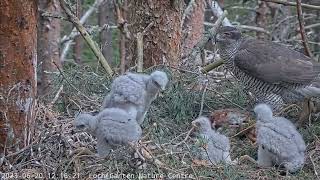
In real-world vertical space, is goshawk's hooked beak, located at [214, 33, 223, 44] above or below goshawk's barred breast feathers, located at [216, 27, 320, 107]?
above

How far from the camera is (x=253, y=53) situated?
6422mm

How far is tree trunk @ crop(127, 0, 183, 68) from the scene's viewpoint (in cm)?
634

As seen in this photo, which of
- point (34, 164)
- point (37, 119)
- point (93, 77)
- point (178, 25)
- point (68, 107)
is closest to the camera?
point (34, 164)

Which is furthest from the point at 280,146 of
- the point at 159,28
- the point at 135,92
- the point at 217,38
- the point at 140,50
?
the point at 217,38

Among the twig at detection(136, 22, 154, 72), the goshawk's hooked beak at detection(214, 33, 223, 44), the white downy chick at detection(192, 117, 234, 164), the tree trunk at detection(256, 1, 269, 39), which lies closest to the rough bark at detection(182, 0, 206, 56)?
the goshawk's hooked beak at detection(214, 33, 223, 44)

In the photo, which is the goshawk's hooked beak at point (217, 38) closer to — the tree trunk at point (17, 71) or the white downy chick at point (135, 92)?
the white downy chick at point (135, 92)

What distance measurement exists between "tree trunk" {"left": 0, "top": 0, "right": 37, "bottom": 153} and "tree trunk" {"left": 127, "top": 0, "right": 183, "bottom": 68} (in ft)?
6.15

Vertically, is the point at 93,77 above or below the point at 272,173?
above

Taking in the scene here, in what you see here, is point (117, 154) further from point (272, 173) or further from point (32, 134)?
point (272, 173)

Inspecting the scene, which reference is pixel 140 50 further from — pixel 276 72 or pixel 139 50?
pixel 276 72

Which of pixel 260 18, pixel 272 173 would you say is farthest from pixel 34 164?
pixel 260 18

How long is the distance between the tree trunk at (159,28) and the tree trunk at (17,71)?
187cm

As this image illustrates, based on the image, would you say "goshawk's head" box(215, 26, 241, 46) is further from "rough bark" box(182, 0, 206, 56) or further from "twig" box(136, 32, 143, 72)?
"rough bark" box(182, 0, 206, 56)

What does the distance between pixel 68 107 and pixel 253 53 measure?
1.82 m
